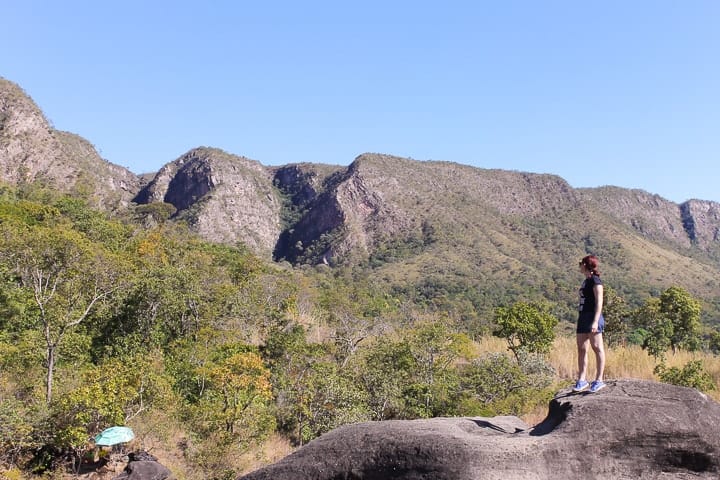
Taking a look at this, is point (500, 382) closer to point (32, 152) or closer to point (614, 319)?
point (614, 319)

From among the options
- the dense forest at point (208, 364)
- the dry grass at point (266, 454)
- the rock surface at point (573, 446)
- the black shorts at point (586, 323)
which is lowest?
the dry grass at point (266, 454)

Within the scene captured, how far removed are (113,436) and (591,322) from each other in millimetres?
12294

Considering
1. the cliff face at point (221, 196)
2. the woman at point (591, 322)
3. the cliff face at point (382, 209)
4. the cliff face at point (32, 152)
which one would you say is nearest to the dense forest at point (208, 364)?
the woman at point (591, 322)

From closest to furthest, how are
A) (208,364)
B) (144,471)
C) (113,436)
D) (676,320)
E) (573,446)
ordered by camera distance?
1. (573,446)
2. (144,471)
3. (113,436)
4. (208,364)
5. (676,320)

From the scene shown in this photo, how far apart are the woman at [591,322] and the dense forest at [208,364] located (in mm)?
7746

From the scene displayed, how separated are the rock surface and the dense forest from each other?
25.5ft

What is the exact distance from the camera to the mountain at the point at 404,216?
86.6 metres

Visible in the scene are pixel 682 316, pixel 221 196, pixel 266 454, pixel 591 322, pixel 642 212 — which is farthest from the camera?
pixel 642 212

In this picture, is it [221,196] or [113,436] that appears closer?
[113,436]

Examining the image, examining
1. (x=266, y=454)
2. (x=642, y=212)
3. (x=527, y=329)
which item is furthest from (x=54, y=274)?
(x=642, y=212)

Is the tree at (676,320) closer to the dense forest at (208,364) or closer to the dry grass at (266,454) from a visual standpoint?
the dense forest at (208,364)

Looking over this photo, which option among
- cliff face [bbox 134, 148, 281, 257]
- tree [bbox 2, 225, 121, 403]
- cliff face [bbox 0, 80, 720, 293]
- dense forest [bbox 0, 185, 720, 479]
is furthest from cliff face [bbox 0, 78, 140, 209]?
tree [bbox 2, 225, 121, 403]

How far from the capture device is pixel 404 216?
124m

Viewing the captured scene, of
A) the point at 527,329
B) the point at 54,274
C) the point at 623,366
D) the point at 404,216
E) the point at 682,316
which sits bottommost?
the point at 623,366
